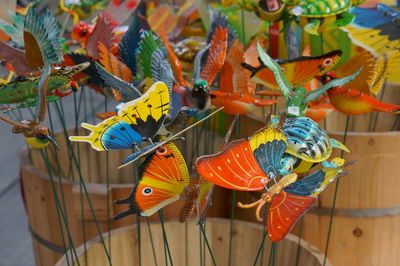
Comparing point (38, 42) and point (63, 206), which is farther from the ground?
point (38, 42)

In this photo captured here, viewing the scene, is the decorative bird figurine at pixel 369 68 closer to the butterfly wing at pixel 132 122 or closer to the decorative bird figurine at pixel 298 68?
the decorative bird figurine at pixel 298 68

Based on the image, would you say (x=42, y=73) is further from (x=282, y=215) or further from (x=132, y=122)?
(x=282, y=215)

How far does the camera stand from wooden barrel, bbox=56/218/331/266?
2.08 feet

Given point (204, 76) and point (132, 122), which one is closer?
point (132, 122)

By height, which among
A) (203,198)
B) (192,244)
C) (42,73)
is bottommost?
(192,244)

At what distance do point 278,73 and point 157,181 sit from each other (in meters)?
0.17

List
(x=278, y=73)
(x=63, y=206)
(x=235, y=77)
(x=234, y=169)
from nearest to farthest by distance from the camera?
(x=234, y=169)
(x=278, y=73)
(x=235, y=77)
(x=63, y=206)

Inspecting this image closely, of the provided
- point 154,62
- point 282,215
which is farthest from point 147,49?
point 282,215

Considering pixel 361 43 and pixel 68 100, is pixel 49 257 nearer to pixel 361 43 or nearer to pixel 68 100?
pixel 361 43

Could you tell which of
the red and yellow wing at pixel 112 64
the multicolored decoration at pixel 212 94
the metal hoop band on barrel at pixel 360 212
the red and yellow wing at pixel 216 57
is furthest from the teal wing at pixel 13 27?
the metal hoop band on barrel at pixel 360 212

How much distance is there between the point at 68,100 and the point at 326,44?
1372mm

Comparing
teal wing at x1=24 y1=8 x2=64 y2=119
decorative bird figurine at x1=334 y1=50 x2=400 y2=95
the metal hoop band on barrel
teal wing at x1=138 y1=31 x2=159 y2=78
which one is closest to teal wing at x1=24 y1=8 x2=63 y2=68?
teal wing at x1=24 y1=8 x2=64 y2=119

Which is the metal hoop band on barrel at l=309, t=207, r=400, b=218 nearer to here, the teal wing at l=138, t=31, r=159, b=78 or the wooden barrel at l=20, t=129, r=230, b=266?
the wooden barrel at l=20, t=129, r=230, b=266

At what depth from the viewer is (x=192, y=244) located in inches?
26.5
